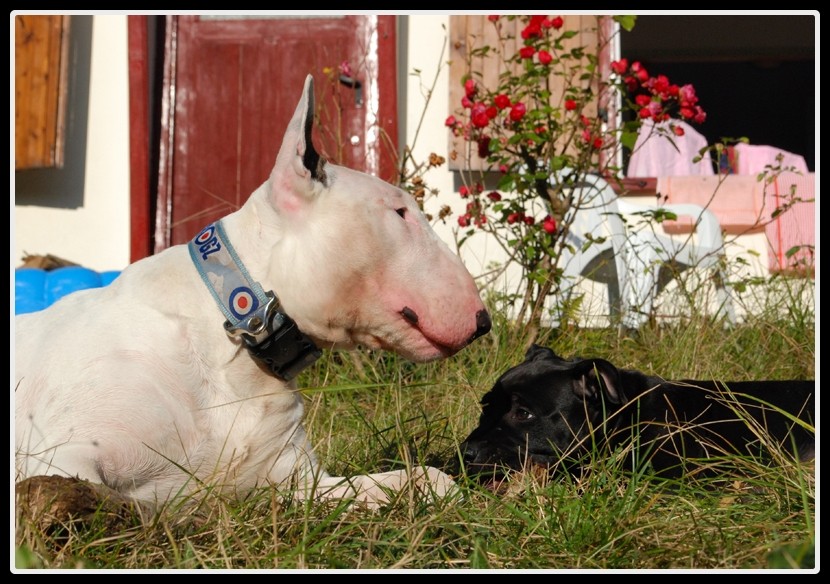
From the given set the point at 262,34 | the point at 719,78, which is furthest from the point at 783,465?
the point at 719,78

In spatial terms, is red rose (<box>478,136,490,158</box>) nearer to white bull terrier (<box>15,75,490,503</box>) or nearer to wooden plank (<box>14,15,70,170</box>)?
white bull terrier (<box>15,75,490,503</box>)

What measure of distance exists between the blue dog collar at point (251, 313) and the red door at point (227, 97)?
4680 millimetres

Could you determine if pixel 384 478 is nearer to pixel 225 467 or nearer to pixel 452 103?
pixel 225 467

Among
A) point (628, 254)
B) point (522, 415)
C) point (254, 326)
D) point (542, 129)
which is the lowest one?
point (522, 415)

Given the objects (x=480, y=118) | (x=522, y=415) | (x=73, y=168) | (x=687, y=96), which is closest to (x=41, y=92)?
(x=73, y=168)

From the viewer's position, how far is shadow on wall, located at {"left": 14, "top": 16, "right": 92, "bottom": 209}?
7496 millimetres

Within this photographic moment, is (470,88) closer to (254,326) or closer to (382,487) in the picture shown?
(254,326)

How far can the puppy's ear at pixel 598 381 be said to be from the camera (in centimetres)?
342

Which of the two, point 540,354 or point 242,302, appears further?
point 540,354

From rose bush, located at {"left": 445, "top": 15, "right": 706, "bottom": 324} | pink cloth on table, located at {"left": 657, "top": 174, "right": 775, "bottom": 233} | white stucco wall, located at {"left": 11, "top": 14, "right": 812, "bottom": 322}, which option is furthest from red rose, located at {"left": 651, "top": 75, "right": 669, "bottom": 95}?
white stucco wall, located at {"left": 11, "top": 14, "right": 812, "bottom": 322}

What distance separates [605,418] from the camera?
328 cm

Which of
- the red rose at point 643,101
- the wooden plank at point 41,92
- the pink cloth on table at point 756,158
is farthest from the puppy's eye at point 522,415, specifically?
the pink cloth on table at point 756,158

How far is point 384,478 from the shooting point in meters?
2.88

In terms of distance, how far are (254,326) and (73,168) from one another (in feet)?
17.8
